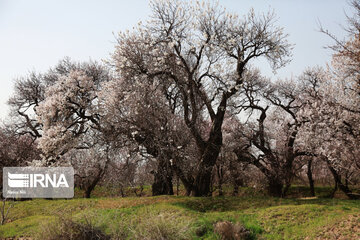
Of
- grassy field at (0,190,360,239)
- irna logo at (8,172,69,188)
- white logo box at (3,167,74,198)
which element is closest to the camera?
grassy field at (0,190,360,239)

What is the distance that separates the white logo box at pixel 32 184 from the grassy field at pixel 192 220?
5.24 m

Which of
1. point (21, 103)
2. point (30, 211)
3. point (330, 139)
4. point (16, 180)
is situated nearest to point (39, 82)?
point (21, 103)

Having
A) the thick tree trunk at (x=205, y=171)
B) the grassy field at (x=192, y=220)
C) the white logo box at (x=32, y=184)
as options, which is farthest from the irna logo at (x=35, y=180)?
the thick tree trunk at (x=205, y=171)

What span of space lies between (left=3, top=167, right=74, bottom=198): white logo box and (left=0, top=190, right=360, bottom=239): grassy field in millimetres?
5236

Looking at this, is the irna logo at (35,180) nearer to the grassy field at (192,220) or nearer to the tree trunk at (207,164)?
the grassy field at (192,220)

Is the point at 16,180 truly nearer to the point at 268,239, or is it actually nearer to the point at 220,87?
the point at 220,87

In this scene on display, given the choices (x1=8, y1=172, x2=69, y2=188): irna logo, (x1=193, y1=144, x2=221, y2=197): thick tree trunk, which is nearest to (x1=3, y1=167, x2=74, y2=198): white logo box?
(x1=8, y1=172, x2=69, y2=188): irna logo

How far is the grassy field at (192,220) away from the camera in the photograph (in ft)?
27.8

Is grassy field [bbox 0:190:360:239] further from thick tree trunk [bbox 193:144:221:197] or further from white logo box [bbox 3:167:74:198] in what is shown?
white logo box [bbox 3:167:74:198]

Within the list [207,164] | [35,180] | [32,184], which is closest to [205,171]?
[207,164]

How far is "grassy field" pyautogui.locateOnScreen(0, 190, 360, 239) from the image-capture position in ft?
27.8

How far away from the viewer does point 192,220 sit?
10547 mm

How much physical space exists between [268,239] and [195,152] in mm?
7233

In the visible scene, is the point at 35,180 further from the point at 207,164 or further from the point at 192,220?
the point at 192,220
